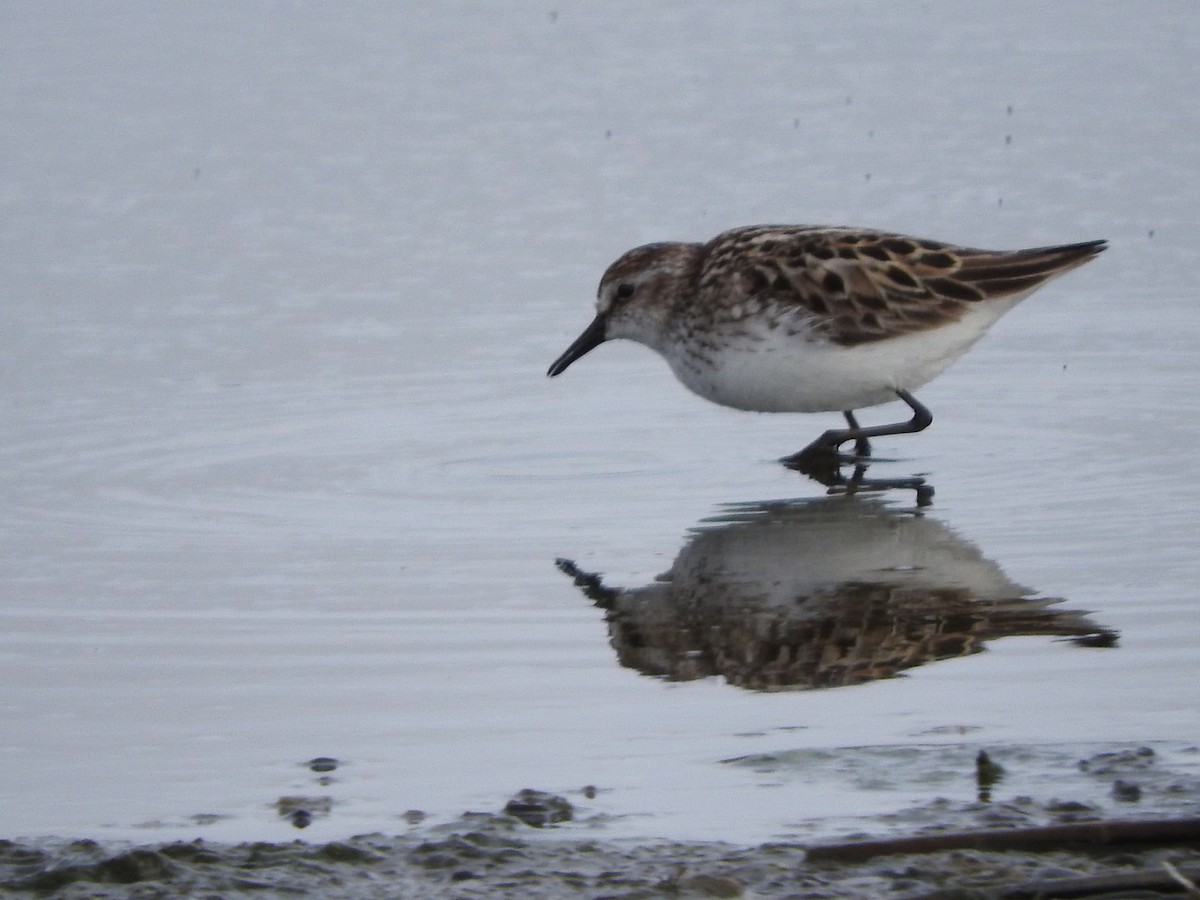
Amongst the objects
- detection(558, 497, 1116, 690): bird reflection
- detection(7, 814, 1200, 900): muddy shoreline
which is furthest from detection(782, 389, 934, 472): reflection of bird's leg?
detection(7, 814, 1200, 900): muddy shoreline

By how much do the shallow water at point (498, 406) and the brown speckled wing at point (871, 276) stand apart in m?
0.53

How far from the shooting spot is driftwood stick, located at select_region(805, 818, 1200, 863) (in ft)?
13.7

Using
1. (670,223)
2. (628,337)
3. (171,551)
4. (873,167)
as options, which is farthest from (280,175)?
(171,551)

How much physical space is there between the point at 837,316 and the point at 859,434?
46cm

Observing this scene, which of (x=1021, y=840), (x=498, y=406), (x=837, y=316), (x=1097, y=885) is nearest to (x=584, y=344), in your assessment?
(x=498, y=406)

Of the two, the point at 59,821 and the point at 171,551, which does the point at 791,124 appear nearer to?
the point at 171,551

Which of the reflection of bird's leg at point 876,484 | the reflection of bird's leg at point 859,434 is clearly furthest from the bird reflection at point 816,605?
the reflection of bird's leg at point 859,434

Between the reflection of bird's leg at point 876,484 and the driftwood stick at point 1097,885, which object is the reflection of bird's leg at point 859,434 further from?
the driftwood stick at point 1097,885

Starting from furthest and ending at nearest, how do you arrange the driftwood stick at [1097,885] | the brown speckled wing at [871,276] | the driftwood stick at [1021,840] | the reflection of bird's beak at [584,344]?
1. the reflection of bird's beak at [584,344]
2. the brown speckled wing at [871,276]
3. the driftwood stick at [1021,840]
4. the driftwood stick at [1097,885]

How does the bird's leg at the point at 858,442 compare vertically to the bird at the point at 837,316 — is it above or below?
below

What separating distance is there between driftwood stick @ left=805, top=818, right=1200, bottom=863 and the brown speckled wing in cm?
454

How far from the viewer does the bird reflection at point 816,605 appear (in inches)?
230

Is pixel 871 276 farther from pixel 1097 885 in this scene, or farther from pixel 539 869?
pixel 1097 885

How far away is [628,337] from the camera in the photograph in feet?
31.2
